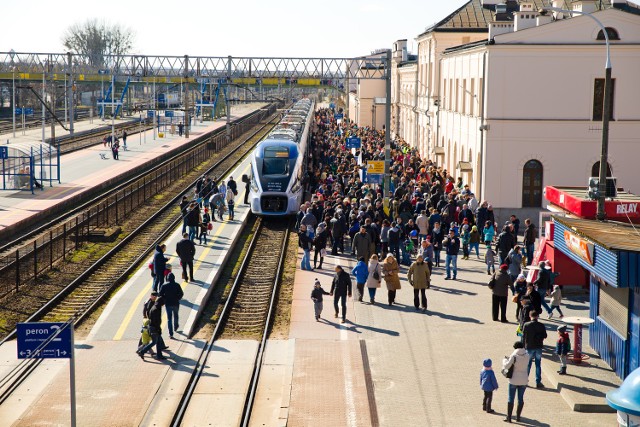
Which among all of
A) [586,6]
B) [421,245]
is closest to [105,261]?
[421,245]

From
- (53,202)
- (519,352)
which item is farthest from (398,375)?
(53,202)

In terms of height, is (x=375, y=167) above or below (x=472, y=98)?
Result: below

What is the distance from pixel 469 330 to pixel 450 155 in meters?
26.3

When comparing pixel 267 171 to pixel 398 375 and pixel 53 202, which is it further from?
pixel 398 375

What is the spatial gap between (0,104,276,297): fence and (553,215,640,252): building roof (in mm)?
12444

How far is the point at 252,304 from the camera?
21.9 m

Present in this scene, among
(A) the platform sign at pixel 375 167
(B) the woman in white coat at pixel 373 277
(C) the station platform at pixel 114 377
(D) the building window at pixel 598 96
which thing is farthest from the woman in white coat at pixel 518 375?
(D) the building window at pixel 598 96

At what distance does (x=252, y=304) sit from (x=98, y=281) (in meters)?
4.53

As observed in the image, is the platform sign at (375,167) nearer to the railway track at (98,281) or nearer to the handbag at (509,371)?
the railway track at (98,281)

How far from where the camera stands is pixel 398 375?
1605 cm

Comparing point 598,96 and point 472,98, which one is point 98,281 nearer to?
point 598,96

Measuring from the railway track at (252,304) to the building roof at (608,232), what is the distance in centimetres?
588

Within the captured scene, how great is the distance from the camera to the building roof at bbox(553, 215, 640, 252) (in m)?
14.6

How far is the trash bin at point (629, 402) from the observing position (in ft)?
33.4
